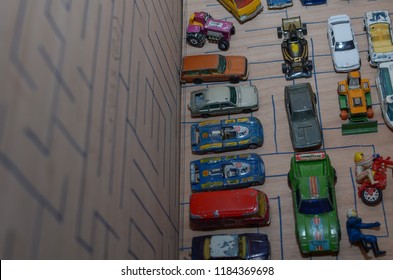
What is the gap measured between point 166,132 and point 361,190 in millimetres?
3063

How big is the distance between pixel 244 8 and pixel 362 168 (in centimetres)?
374

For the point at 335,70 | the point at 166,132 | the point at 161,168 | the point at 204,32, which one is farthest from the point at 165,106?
the point at 335,70

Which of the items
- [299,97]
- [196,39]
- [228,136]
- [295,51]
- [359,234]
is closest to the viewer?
[359,234]

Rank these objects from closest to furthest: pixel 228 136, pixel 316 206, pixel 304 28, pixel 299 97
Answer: pixel 316 206, pixel 299 97, pixel 228 136, pixel 304 28

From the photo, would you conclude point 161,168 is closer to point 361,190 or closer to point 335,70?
point 361,190

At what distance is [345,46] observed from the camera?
Result: 27.3ft

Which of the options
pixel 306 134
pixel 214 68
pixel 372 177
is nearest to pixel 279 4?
pixel 214 68

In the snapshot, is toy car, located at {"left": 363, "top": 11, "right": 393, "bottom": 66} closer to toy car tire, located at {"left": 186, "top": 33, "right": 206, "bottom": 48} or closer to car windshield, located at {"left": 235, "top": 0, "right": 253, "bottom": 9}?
car windshield, located at {"left": 235, "top": 0, "right": 253, "bottom": 9}

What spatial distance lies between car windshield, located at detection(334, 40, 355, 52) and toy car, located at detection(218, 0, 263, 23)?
175 cm

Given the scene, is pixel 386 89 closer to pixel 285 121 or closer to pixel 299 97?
pixel 299 97

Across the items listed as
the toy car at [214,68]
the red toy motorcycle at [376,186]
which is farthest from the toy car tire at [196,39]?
the red toy motorcycle at [376,186]

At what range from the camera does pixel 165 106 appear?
24.9 feet

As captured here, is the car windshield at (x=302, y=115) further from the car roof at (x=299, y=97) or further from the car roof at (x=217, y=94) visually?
the car roof at (x=217, y=94)

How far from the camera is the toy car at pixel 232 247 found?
276 inches
